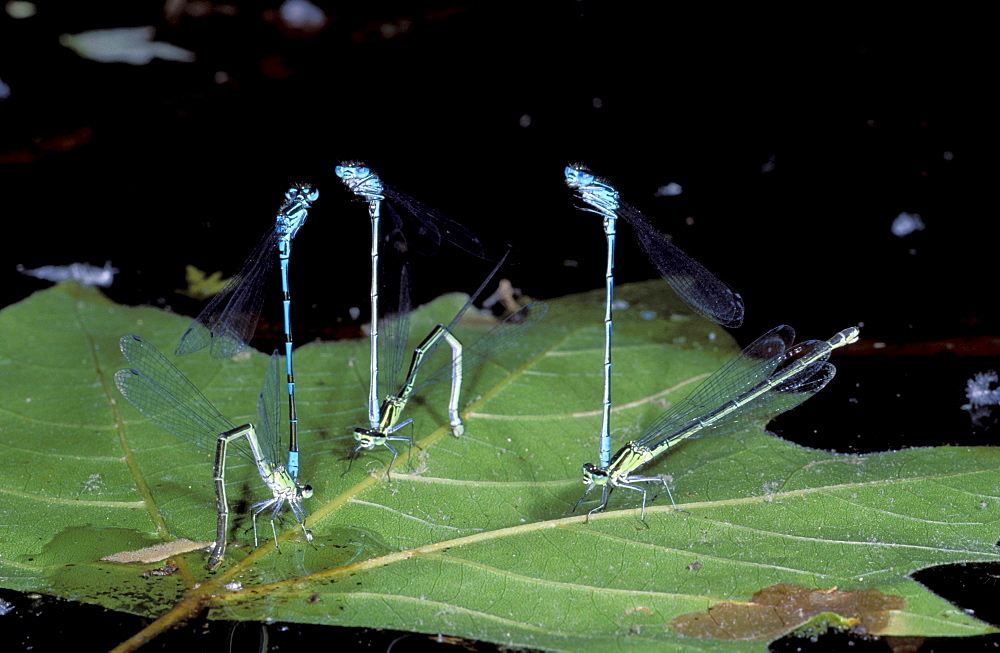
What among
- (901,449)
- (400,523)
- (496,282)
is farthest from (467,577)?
(496,282)

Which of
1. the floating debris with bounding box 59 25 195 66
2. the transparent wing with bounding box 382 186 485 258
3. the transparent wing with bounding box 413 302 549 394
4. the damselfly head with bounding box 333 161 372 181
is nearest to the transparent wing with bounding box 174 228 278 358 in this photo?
the damselfly head with bounding box 333 161 372 181

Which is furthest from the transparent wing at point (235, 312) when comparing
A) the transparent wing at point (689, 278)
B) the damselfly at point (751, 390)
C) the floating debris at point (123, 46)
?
the floating debris at point (123, 46)

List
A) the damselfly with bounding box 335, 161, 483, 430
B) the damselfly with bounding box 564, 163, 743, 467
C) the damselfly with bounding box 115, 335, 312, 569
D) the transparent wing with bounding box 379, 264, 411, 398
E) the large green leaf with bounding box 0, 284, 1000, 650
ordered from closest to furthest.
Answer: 1. the large green leaf with bounding box 0, 284, 1000, 650
2. the damselfly with bounding box 115, 335, 312, 569
3. the damselfly with bounding box 564, 163, 743, 467
4. the damselfly with bounding box 335, 161, 483, 430
5. the transparent wing with bounding box 379, 264, 411, 398

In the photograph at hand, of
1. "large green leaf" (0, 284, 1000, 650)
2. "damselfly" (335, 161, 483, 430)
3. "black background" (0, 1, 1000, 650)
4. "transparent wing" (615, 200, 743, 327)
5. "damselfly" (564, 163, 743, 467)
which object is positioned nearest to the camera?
"large green leaf" (0, 284, 1000, 650)

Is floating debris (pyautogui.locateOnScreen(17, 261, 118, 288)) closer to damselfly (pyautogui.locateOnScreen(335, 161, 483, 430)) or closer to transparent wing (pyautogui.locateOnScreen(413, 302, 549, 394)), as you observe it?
damselfly (pyautogui.locateOnScreen(335, 161, 483, 430))

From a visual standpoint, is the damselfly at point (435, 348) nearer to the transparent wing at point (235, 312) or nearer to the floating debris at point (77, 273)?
the transparent wing at point (235, 312)

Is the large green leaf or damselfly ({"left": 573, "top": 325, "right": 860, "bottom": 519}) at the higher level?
damselfly ({"left": 573, "top": 325, "right": 860, "bottom": 519})

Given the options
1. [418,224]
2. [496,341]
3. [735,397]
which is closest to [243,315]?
[418,224]

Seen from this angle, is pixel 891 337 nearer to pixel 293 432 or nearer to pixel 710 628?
pixel 710 628
